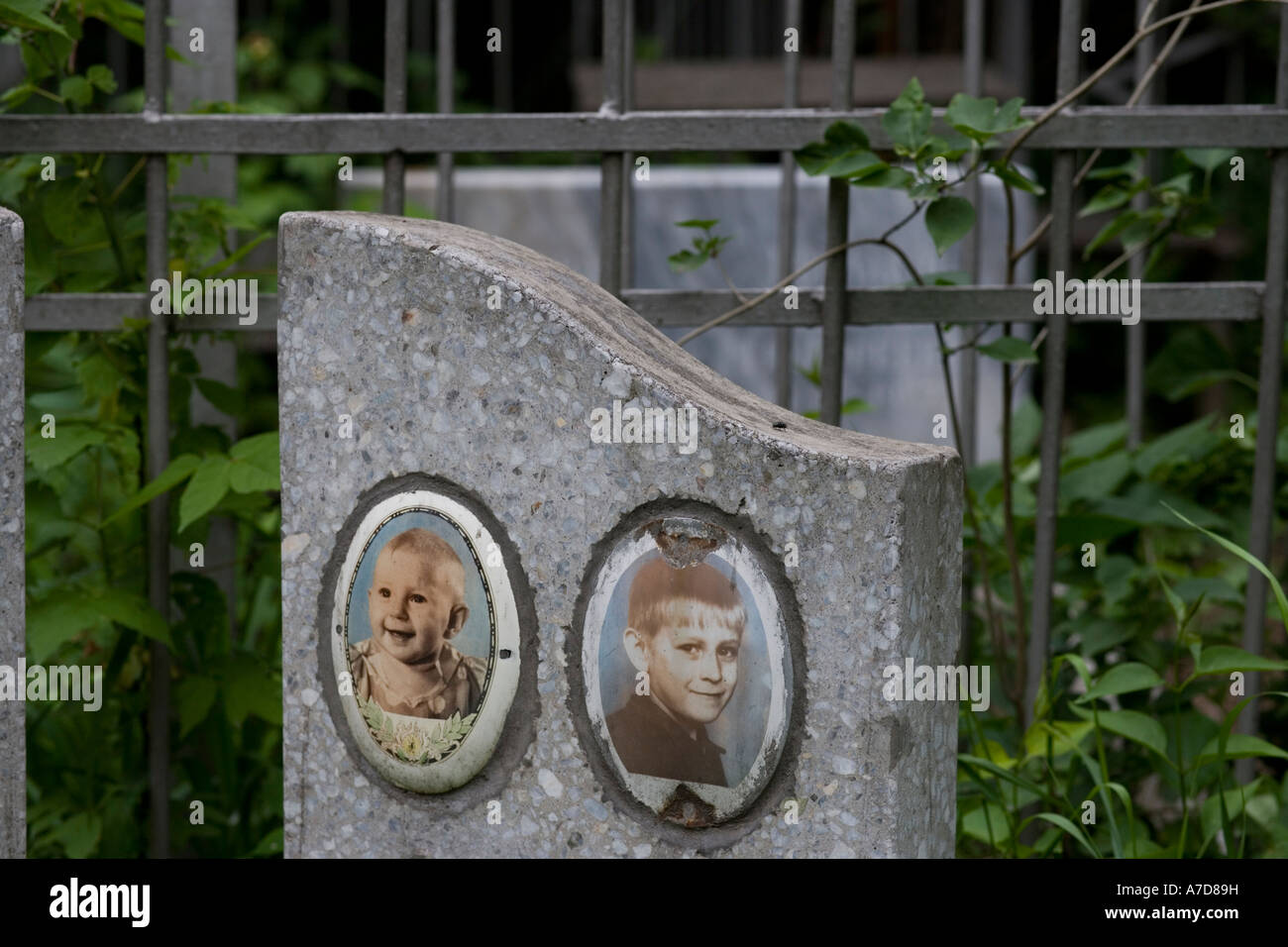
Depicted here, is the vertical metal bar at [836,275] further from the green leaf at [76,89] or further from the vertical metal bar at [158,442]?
the green leaf at [76,89]

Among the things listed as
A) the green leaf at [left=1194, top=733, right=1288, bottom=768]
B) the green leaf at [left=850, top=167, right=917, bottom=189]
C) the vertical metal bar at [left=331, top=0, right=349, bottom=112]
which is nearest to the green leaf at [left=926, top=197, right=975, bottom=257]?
the green leaf at [left=850, top=167, right=917, bottom=189]

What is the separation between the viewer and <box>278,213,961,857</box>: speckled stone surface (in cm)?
156

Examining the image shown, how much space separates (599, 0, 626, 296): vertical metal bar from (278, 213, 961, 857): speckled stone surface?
0.29 meters

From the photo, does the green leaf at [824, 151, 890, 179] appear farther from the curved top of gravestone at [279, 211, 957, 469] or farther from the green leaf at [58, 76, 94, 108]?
the green leaf at [58, 76, 94, 108]

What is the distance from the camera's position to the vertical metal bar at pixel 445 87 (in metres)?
2.26

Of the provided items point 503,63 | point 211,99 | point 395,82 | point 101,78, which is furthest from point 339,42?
point 395,82

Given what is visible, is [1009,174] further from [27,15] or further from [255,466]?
[27,15]

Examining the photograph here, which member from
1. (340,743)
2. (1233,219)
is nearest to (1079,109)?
(340,743)

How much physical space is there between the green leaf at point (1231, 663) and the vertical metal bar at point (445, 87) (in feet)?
4.68

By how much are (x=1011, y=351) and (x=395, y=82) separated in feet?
3.58

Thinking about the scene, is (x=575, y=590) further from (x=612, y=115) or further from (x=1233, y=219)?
(x=1233, y=219)

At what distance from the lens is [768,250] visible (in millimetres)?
3744

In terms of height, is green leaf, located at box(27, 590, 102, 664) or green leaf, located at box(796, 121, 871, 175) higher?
green leaf, located at box(796, 121, 871, 175)

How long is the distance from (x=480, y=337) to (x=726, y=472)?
0.37 meters
